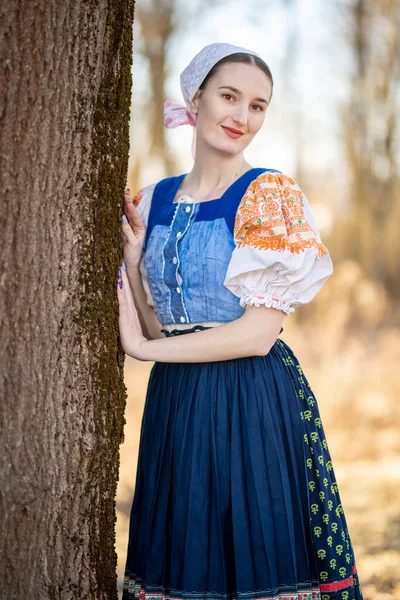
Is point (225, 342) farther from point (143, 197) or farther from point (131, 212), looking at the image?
point (143, 197)

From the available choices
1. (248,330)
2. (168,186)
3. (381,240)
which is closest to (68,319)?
(248,330)

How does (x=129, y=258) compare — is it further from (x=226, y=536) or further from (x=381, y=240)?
(x=381, y=240)

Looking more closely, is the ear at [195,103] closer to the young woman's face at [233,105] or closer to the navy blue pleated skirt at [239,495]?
the young woman's face at [233,105]

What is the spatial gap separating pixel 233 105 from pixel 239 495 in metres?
1.01

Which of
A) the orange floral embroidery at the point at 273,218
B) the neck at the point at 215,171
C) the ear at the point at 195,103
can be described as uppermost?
the ear at the point at 195,103

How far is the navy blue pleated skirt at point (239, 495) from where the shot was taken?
171 cm

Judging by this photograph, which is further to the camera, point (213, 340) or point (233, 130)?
point (233, 130)

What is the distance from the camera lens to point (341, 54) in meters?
10.3

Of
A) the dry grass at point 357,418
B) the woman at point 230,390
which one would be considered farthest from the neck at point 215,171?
the dry grass at point 357,418

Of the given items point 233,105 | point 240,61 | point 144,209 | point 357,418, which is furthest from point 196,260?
point 357,418

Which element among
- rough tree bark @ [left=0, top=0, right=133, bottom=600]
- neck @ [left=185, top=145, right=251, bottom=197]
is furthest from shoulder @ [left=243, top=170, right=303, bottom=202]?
rough tree bark @ [left=0, top=0, right=133, bottom=600]

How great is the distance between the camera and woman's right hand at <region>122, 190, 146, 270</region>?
6.20 ft

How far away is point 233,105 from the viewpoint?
73.7 inches

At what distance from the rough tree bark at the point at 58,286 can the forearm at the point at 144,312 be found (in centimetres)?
28
